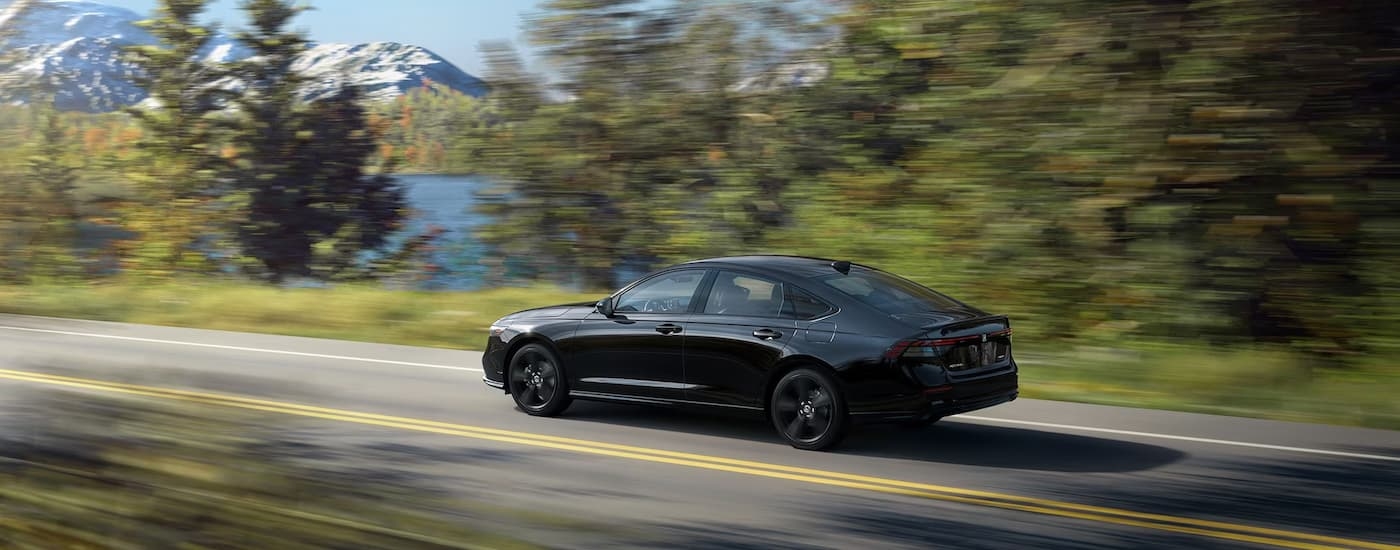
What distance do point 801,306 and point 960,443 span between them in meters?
1.50

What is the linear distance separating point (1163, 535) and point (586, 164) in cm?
1624

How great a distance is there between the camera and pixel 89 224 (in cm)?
3238

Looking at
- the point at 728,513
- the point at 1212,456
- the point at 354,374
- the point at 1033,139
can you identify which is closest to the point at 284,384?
the point at 728,513

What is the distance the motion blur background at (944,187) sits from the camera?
1438 centimetres

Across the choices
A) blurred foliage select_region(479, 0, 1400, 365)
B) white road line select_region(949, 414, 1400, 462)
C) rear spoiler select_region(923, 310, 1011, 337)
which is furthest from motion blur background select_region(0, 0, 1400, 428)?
rear spoiler select_region(923, 310, 1011, 337)

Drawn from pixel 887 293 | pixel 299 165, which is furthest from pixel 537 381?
pixel 299 165

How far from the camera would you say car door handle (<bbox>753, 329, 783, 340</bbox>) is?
31.1 feet

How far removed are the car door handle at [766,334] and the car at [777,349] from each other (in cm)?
2

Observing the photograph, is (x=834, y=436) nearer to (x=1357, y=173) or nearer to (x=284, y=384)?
(x=284, y=384)

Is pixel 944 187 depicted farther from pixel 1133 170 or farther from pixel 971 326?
pixel 971 326

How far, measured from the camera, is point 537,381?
36.1 ft

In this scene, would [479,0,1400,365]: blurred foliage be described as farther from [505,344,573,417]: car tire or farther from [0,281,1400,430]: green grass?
→ [505,344,573,417]: car tire

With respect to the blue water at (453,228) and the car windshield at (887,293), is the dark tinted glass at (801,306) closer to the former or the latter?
the car windshield at (887,293)

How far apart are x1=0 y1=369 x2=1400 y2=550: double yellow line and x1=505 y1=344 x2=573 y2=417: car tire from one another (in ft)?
2.32
